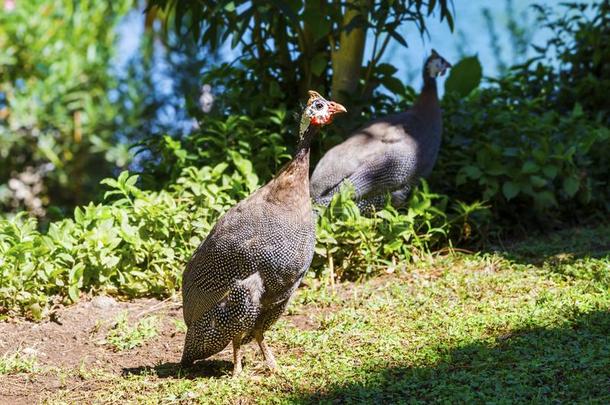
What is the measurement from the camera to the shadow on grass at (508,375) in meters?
3.46

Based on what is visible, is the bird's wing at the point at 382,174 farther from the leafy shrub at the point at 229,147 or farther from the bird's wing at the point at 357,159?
the leafy shrub at the point at 229,147

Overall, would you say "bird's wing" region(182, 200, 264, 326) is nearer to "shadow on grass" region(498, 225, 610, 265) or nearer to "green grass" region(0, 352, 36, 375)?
"green grass" region(0, 352, 36, 375)

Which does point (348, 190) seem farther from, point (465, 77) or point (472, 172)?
point (465, 77)

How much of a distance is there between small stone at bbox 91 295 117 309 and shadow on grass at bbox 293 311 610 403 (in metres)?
1.71

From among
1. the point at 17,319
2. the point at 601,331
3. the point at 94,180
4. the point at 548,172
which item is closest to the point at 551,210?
the point at 548,172

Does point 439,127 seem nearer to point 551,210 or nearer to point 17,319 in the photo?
point 551,210

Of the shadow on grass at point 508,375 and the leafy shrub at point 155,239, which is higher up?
the leafy shrub at point 155,239

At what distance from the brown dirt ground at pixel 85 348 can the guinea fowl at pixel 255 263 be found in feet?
0.83

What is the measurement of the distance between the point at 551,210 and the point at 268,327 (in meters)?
3.22

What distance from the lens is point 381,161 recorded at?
232 inches

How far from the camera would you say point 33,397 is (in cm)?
388

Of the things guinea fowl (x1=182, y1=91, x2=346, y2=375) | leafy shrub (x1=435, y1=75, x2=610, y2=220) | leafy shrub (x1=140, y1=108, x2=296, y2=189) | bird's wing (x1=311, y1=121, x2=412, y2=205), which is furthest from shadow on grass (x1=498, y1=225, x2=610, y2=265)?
guinea fowl (x1=182, y1=91, x2=346, y2=375)

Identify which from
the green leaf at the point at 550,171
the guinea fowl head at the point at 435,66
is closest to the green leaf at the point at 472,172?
the green leaf at the point at 550,171

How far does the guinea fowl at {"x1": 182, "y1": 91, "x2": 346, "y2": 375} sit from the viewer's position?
154 inches
